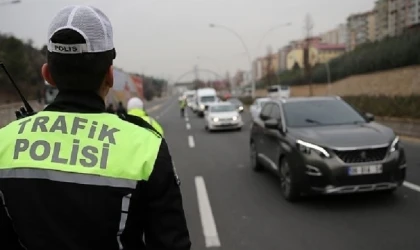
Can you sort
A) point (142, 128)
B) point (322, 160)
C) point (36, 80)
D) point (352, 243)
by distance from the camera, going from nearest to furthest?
point (142, 128) → point (352, 243) → point (322, 160) → point (36, 80)

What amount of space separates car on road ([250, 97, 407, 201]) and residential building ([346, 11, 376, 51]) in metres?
88.8

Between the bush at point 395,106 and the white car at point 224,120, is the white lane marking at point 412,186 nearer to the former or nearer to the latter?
the bush at point 395,106

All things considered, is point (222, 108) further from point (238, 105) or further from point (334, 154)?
point (334, 154)

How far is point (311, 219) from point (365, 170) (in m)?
1.04

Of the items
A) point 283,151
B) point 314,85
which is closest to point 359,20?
point 314,85

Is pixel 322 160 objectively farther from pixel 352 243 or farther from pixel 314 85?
pixel 314 85

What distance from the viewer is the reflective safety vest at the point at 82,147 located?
1.42m

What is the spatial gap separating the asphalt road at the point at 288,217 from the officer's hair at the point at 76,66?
12.2 feet

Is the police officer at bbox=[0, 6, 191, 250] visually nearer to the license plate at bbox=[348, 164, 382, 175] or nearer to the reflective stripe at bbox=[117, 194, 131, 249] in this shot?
the reflective stripe at bbox=[117, 194, 131, 249]

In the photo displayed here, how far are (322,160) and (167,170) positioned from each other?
5082mm

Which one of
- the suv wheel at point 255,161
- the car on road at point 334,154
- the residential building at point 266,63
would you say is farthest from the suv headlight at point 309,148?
the residential building at point 266,63

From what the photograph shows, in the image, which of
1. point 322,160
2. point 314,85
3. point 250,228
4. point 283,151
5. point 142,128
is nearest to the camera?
point 142,128

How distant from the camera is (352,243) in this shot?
4840 millimetres

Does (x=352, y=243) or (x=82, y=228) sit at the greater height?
(x=82, y=228)
